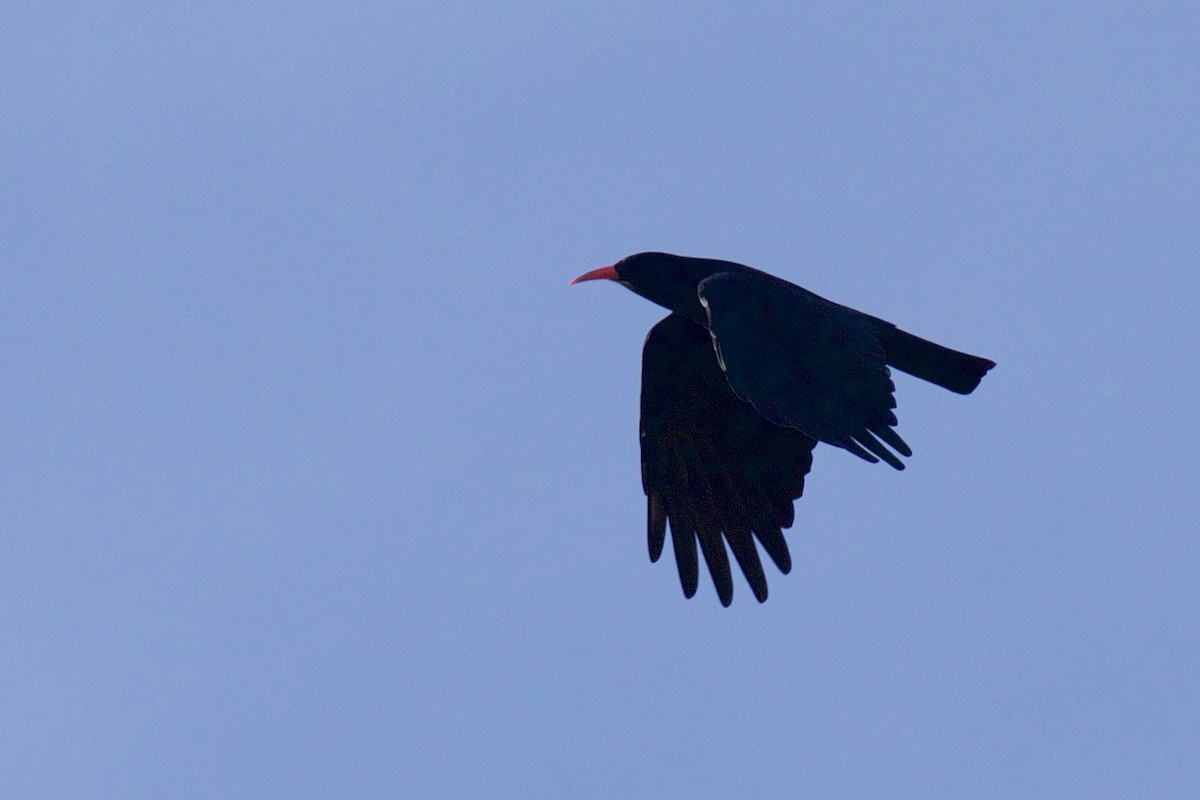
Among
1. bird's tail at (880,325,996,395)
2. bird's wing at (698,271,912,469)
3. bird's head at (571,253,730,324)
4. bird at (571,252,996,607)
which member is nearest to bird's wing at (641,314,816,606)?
bird at (571,252,996,607)

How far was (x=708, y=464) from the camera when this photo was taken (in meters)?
10.1

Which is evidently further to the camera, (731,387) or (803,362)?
(731,387)

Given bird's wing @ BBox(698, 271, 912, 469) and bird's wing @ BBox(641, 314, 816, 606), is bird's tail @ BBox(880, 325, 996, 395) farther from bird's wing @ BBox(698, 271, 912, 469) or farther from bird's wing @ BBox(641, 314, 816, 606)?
bird's wing @ BBox(641, 314, 816, 606)

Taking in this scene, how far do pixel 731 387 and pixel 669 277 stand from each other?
1.29 metres

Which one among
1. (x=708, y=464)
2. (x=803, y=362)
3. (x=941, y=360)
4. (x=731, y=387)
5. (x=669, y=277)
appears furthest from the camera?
(x=708, y=464)

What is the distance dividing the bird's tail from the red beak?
62.4 inches

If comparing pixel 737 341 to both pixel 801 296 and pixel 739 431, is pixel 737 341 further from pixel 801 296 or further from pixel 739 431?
pixel 739 431

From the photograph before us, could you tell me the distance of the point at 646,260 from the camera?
1005 centimetres

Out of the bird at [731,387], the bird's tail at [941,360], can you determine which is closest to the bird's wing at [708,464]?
the bird at [731,387]

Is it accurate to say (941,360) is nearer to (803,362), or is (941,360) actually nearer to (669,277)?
(803,362)

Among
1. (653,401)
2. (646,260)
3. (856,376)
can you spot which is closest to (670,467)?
(653,401)

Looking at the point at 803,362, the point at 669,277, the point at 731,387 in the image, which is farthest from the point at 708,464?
the point at 803,362

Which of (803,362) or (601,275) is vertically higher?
(601,275)

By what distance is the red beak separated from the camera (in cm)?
1023
